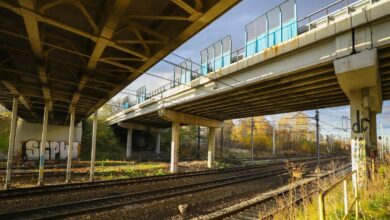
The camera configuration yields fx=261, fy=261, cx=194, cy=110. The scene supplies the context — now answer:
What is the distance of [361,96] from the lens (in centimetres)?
1206

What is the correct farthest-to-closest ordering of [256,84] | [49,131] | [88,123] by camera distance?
[88,123], [49,131], [256,84]

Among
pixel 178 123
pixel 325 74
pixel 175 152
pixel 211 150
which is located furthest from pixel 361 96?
pixel 211 150

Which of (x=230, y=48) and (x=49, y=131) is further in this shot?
(x=49, y=131)

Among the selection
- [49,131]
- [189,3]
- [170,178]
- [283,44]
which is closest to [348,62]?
[283,44]

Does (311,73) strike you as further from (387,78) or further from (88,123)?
(88,123)

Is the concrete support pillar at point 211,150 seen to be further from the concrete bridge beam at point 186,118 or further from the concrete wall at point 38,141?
the concrete wall at point 38,141

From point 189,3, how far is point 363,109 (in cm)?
990

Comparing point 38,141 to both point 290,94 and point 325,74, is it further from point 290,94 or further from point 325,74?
point 325,74

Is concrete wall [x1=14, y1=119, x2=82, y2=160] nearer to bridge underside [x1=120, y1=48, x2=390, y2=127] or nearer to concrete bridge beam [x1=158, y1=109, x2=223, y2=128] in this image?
concrete bridge beam [x1=158, y1=109, x2=223, y2=128]

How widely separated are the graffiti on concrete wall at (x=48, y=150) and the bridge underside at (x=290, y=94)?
18.6 meters

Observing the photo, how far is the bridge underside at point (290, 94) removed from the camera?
40.6ft

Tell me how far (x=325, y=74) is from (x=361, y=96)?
1862 mm

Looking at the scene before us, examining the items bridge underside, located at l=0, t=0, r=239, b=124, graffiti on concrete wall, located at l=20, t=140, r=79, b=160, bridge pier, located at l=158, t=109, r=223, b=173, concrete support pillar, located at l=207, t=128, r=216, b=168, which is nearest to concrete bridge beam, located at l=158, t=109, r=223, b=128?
bridge pier, located at l=158, t=109, r=223, b=173

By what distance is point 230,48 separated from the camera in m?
16.6
